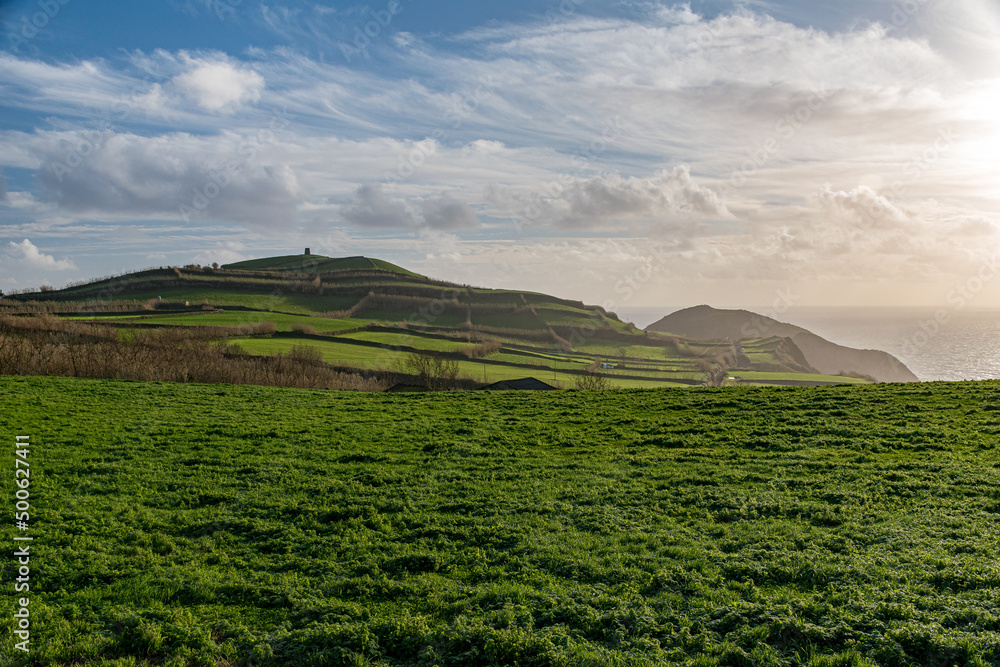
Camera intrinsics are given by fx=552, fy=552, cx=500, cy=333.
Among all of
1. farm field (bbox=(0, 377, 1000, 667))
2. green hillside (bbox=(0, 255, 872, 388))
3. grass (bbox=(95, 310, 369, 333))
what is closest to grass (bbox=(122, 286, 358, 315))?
green hillside (bbox=(0, 255, 872, 388))

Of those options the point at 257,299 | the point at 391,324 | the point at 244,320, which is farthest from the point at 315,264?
the point at 244,320

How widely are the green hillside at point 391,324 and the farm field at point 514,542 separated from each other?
26.0 metres

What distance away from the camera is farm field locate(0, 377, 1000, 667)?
6633mm

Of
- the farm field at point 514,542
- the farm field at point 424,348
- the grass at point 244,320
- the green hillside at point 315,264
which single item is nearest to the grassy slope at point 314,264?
the green hillside at point 315,264

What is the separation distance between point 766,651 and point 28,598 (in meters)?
9.56

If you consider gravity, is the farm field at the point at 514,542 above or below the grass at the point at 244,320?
below

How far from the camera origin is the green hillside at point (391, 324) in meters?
66.8

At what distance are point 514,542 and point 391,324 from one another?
3313 inches

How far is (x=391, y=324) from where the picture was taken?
91750 millimetres

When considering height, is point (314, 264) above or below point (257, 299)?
above

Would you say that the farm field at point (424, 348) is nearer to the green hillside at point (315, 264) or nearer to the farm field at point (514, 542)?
the farm field at point (514, 542)

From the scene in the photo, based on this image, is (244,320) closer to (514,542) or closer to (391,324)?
(391,324)

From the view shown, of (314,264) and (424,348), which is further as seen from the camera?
(314,264)

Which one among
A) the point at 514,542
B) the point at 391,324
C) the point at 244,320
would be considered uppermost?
the point at 391,324
